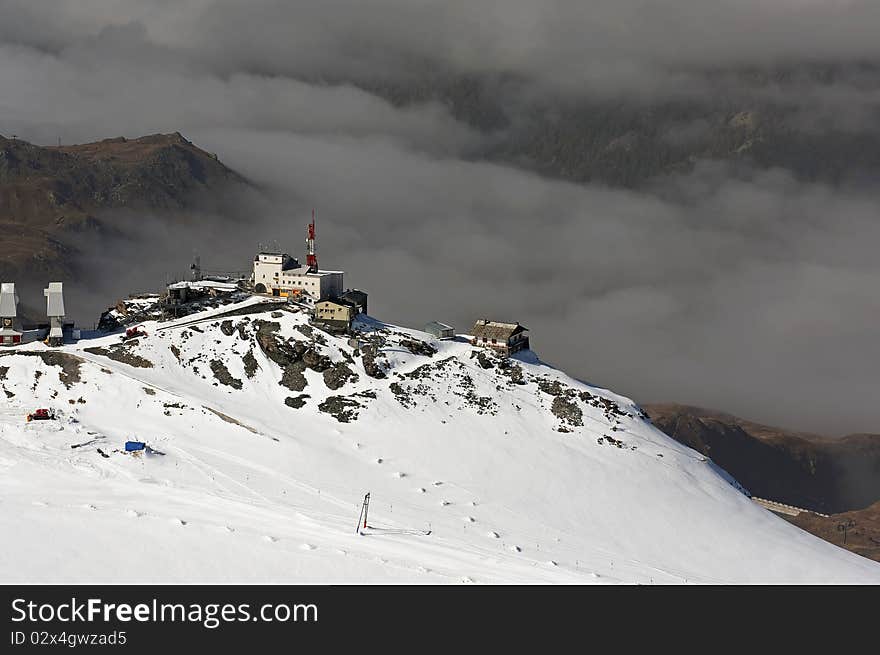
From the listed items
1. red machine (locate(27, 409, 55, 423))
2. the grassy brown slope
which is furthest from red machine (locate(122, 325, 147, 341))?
the grassy brown slope

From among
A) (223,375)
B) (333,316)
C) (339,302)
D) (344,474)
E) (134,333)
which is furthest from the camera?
(339,302)

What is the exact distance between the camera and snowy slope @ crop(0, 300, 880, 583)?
69750 mm

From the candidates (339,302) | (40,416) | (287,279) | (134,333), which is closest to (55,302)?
(134,333)

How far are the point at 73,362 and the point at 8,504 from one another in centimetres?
4171

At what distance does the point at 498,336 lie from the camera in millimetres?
127875

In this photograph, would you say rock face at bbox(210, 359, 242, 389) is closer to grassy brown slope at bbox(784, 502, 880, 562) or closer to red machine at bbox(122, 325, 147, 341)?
red machine at bbox(122, 325, 147, 341)

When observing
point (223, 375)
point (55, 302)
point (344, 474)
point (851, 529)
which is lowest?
point (344, 474)

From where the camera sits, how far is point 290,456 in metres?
95.4

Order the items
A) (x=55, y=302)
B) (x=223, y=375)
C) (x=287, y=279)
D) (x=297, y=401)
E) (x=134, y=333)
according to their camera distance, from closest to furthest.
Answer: (x=297, y=401)
(x=223, y=375)
(x=55, y=302)
(x=134, y=333)
(x=287, y=279)

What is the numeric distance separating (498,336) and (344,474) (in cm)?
4539

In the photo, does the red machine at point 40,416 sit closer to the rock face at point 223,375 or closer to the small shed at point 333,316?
the rock face at point 223,375

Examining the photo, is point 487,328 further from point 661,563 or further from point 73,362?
point 73,362

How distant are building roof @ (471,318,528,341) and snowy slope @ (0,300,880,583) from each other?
4.49 m

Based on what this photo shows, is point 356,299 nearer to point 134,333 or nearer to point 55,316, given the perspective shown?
point 134,333
